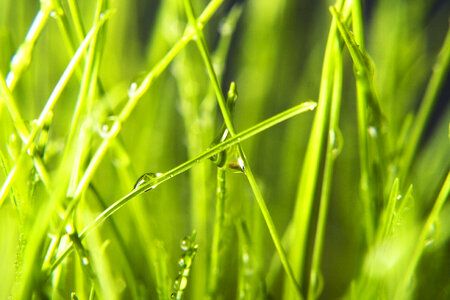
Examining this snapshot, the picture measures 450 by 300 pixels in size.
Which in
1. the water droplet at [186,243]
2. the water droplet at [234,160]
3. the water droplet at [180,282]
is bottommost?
the water droplet at [180,282]

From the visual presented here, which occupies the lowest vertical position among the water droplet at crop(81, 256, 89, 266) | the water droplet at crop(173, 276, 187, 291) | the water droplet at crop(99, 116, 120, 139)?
the water droplet at crop(173, 276, 187, 291)

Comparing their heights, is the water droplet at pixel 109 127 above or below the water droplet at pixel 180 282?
above

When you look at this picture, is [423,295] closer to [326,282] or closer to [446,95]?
[326,282]

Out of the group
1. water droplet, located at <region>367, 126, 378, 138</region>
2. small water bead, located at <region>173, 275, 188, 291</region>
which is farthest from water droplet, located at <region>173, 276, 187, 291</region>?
water droplet, located at <region>367, 126, 378, 138</region>

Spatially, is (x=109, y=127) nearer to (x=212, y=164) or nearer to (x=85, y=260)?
(x=85, y=260)

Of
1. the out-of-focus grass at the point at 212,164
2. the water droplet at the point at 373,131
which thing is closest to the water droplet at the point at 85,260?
the out-of-focus grass at the point at 212,164

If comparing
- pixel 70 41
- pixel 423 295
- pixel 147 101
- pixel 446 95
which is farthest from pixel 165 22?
pixel 446 95

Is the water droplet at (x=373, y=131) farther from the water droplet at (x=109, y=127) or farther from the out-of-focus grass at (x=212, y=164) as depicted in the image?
the water droplet at (x=109, y=127)

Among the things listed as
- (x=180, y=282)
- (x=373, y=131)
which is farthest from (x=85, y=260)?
(x=373, y=131)

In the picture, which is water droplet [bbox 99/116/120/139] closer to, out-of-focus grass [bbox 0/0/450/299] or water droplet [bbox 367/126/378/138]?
out-of-focus grass [bbox 0/0/450/299]
